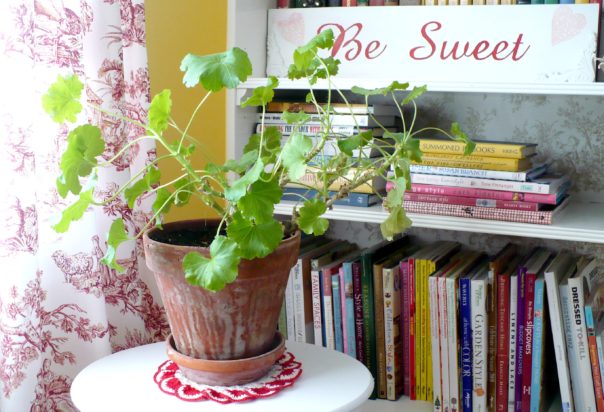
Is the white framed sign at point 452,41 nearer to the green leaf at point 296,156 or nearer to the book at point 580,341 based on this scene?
the book at point 580,341

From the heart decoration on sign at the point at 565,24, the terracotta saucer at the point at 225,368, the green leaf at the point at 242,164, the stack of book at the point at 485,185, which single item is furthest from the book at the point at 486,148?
the terracotta saucer at the point at 225,368

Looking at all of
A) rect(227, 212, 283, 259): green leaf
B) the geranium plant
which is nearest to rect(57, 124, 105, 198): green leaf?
the geranium plant

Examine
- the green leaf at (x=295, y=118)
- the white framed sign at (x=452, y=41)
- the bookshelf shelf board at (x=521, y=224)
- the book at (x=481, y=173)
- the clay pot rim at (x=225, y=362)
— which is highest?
the white framed sign at (x=452, y=41)

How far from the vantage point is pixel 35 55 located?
1256mm

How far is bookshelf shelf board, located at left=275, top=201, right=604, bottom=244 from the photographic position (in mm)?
1345

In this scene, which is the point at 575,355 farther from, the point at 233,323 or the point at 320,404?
the point at 233,323

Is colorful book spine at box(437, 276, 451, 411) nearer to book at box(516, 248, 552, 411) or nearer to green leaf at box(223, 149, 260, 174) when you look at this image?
book at box(516, 248, 552, 411)

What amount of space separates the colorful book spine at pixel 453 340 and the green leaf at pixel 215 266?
60 centimetres

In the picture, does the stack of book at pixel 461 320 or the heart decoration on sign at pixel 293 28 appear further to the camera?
the heart decoration on sign at pixel 293 28

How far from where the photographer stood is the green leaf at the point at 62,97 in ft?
3.47

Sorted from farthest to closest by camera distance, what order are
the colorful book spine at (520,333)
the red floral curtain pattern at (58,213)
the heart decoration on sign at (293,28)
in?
1. the heart decoration on sign at (293,28)
2. the colorful book spine at (520,333)
3. the red floral curtain pattern at (58,213)

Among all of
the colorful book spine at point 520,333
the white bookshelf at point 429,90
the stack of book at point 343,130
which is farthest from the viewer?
the stack of book at point 343,130

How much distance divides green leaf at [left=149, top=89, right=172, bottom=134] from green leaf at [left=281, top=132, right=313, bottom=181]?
8.0 inches

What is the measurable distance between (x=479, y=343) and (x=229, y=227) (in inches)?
26.1
